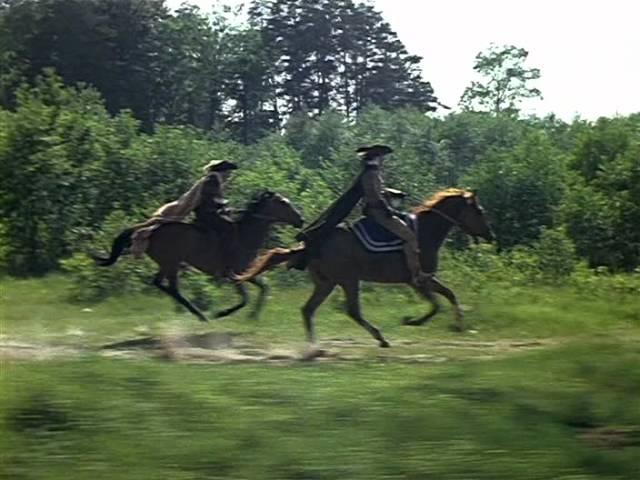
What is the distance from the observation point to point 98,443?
6395 millimetres

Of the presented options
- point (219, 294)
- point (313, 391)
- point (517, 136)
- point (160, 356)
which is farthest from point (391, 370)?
point (517, 136)

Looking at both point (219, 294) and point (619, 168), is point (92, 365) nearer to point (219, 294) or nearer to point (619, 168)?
point (219, 294)

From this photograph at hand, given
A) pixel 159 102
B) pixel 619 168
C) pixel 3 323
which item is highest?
pixel 159 102

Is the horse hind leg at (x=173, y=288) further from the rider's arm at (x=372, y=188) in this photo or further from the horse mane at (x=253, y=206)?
the rider's arm at (x=372, y=188)

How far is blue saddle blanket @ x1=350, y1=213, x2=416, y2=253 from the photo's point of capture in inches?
619

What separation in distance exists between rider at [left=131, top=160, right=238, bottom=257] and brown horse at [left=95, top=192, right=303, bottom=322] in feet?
0.36

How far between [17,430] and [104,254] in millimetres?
15861

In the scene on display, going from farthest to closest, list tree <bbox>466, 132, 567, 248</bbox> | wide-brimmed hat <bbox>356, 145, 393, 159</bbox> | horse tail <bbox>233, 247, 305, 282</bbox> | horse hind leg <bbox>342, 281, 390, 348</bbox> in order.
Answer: tree <bbox>466, 132, 567, 248</bbox>, horse tail <bbox>233, 247, 305, 282</bbox>, wide-brimmed hat <bbox>356, 145, 393, 159</bbox>, horse hind leg <bbox>342, 281, 390, 348</bbox>

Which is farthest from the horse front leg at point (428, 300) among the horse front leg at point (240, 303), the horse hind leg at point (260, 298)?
the horse front leg at point (240, 303)

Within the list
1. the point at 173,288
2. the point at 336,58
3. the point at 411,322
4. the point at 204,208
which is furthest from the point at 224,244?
the point at 336,58

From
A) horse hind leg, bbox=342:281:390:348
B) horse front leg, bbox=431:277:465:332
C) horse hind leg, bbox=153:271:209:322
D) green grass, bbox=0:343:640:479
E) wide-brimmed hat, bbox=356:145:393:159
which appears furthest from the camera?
horse hind leg, bbox=153:271:209:322

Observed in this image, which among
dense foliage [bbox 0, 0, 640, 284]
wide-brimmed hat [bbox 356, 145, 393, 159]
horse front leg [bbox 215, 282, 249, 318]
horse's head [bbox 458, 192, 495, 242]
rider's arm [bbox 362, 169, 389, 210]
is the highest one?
dense foliage [bbox 0, 0, 640, 284]

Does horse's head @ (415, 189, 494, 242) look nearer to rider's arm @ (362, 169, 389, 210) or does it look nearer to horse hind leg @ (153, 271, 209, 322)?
rider's arm @ (362, 169, 389, 210)

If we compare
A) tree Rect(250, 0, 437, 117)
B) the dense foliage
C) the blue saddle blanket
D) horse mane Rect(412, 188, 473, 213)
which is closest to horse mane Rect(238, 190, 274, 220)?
the blue saddle blanket
